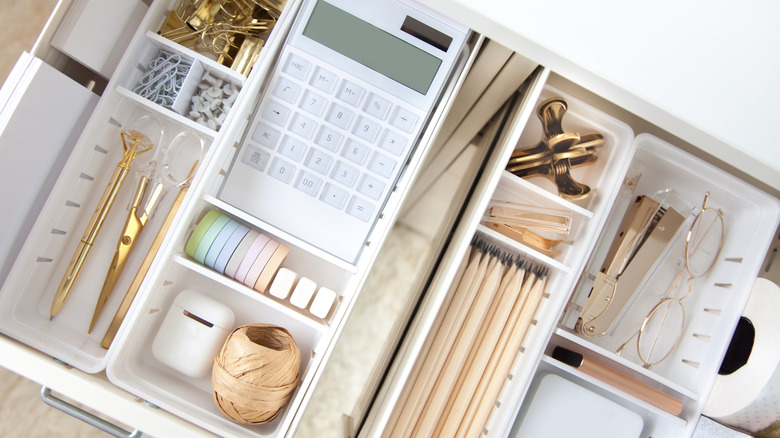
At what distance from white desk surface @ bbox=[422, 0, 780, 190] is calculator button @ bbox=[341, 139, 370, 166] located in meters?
0.23

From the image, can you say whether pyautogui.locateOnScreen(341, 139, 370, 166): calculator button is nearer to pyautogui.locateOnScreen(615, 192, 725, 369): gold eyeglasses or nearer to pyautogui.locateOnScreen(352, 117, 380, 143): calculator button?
pyautogui.locateOnScreen(352, 117, 380, 143): calculator button

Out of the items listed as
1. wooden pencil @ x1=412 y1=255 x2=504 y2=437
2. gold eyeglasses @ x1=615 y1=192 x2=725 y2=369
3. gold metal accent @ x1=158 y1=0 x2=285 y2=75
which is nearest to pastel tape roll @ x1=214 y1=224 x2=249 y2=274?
gold metal accent @ x1=158 y1=0 x2=285 y2=75

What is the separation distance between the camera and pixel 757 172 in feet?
1.42

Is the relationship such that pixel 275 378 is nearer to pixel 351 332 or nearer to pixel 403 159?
pixel 403 159

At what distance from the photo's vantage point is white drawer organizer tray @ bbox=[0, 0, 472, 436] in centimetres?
57

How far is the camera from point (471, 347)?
702 mm

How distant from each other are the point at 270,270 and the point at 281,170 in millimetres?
128

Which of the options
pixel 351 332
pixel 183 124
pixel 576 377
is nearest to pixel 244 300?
pixel 183 124

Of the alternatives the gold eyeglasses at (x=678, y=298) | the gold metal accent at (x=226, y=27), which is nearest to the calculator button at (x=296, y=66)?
the gold metal accent at (x=226, y=27)

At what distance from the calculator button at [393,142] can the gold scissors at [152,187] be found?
26 centimetres

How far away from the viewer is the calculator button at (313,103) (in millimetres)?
587

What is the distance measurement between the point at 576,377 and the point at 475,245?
0.87 feet

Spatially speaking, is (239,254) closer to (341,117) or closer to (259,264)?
(259,264)

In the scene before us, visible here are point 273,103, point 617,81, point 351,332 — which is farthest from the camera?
point 351,332
